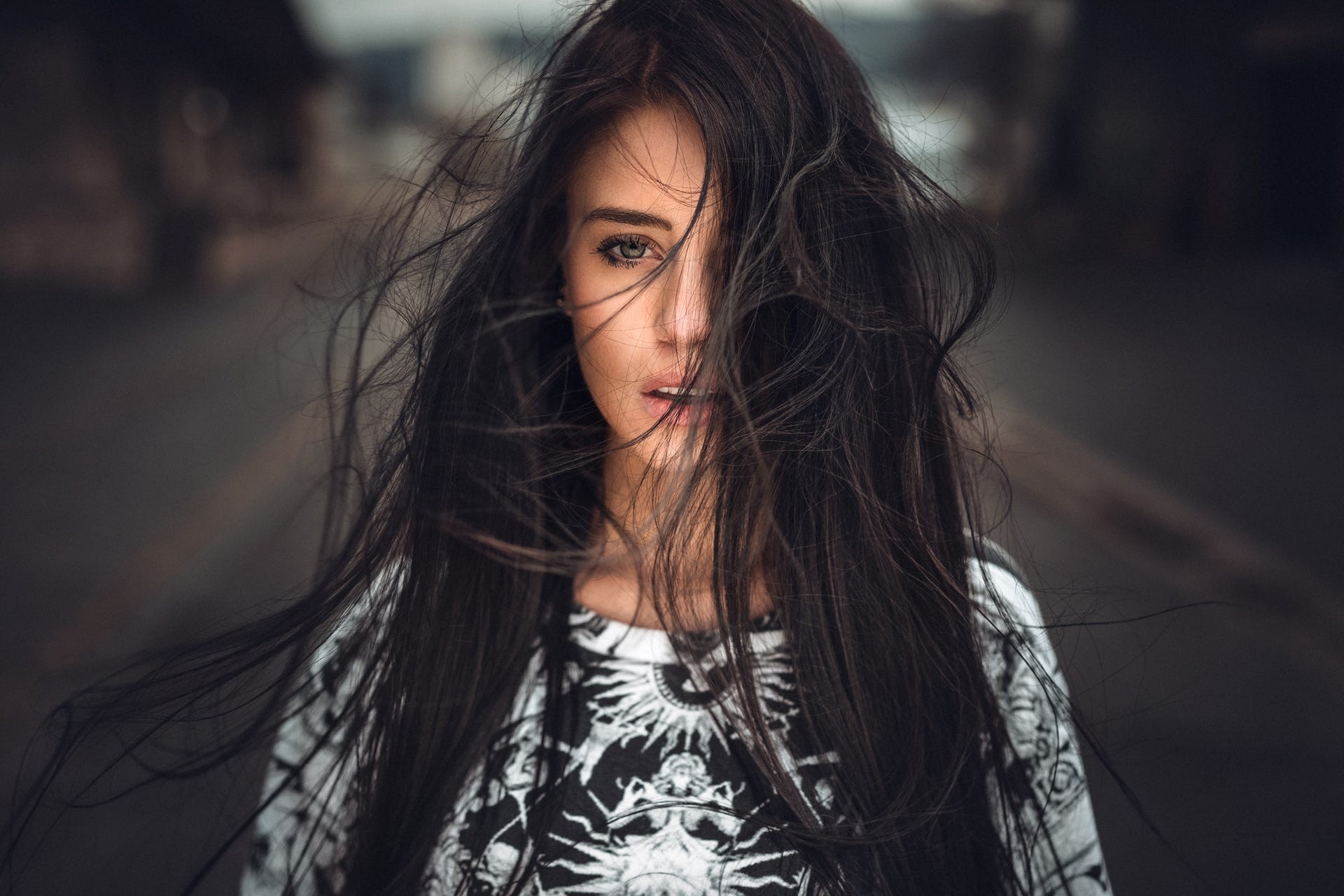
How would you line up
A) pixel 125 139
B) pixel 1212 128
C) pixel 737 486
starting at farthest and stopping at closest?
pixel 1212 128
pixel 125 139
pixel 737 486

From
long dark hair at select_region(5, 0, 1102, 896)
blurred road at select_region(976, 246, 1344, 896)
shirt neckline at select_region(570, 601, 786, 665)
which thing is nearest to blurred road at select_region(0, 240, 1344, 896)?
blurred road at select_region(976, 246, 1344, 896)

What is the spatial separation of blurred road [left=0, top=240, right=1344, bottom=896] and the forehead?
0.70 meters

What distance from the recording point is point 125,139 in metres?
12.4

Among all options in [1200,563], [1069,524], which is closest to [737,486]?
[1200,563]

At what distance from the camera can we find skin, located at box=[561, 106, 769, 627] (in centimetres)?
115

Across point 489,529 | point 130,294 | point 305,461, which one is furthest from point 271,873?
point 130,294

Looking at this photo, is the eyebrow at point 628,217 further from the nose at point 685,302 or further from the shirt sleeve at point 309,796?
the shirt sleeve at point 309,796

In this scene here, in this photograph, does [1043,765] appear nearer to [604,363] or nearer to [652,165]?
[604,363]

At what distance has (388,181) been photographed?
150cm

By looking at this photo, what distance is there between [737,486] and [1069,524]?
4003 millimetres

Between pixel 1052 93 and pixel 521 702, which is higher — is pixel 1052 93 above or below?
above

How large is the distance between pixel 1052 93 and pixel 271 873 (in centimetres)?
2043

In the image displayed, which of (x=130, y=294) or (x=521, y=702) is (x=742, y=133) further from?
(x=130, y=294)

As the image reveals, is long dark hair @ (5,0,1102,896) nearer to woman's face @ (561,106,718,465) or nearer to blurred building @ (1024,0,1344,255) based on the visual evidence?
woman's face @ (561,106,718,465)
